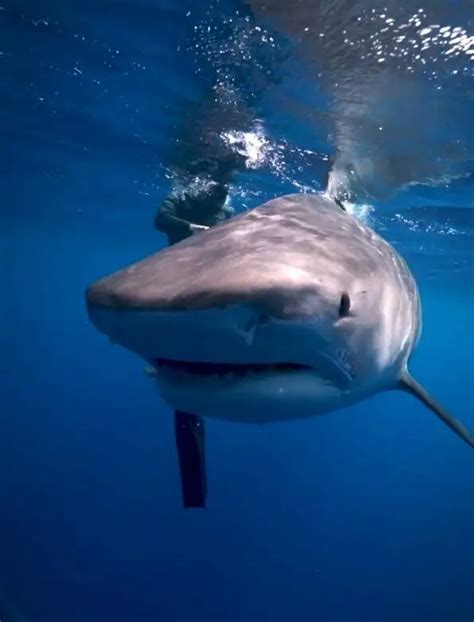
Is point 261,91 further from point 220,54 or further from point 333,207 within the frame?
point 333,207

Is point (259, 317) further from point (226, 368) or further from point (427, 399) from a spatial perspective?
point (427, 399)

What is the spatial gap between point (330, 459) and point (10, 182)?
79.0ft

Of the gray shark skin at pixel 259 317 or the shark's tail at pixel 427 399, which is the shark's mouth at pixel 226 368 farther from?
the shark's tail at pixel 427 399

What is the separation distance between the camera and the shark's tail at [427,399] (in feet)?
14.4

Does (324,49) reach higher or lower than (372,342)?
higher

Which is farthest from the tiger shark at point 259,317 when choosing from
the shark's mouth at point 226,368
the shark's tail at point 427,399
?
the shark's tail at point 427,399

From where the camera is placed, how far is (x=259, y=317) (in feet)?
6.70

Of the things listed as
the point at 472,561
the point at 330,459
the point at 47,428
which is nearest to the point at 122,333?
the point at 472,561

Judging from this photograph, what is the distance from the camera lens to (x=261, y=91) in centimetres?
968

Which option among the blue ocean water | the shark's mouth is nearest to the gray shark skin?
the shark's mouth

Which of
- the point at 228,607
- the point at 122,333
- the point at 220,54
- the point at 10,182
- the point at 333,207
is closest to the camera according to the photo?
the point at 122,333

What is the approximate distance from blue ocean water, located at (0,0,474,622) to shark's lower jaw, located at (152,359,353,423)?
3715mm

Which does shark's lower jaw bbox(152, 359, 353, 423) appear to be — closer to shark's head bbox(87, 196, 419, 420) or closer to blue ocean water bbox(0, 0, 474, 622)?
shark's head bbox(87, 196, 419, 420)

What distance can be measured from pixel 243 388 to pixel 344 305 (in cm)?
59
